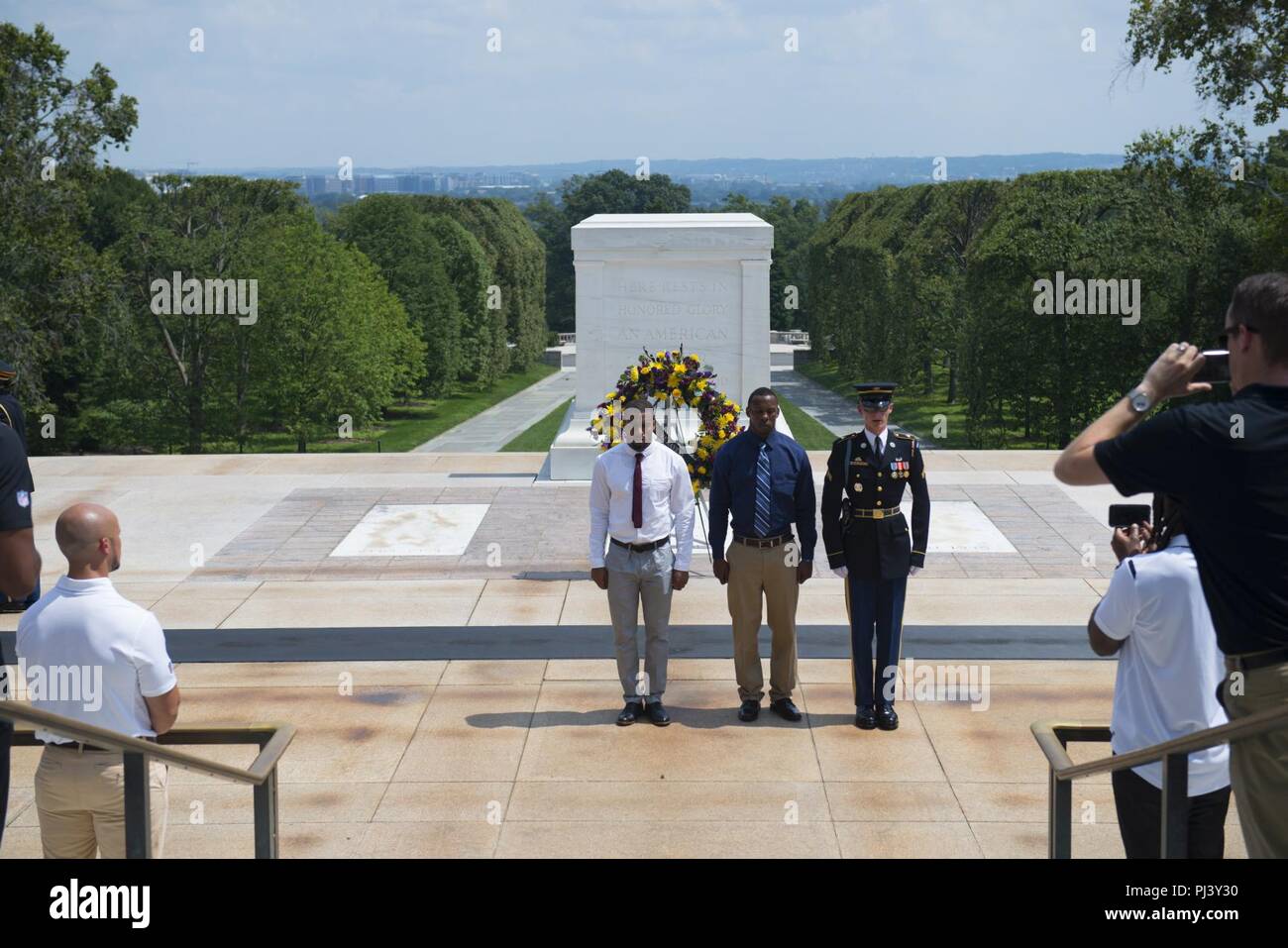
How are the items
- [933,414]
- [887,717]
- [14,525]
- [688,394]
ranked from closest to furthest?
[14,525], [887,717], [688,394], [933,414]

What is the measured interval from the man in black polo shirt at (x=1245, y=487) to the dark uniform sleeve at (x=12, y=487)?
3.73 metres

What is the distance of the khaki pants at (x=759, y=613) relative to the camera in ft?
24.8

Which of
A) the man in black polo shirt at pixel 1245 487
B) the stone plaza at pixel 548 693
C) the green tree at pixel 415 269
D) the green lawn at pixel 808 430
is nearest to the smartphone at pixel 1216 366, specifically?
the man in black polo shirt at pixel 1245 487

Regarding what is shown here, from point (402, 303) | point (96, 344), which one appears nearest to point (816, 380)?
point (402, 303)

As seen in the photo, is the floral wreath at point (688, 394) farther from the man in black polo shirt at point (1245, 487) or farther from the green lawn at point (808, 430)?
the green lawn at point (808, 430)

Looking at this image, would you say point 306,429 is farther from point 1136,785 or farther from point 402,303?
point 1136,785

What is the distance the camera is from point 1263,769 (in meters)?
3.15

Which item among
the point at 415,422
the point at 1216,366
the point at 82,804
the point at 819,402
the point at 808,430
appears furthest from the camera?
the point at 819,402

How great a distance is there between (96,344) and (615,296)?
25890 millimetres

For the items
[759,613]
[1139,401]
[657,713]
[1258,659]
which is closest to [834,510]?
[759,613]

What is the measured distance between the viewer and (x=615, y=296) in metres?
15.4

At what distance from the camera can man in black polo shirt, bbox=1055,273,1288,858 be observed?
3.08 meters

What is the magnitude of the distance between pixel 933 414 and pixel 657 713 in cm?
4201

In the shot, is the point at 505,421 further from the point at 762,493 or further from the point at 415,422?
the point at 762,493
